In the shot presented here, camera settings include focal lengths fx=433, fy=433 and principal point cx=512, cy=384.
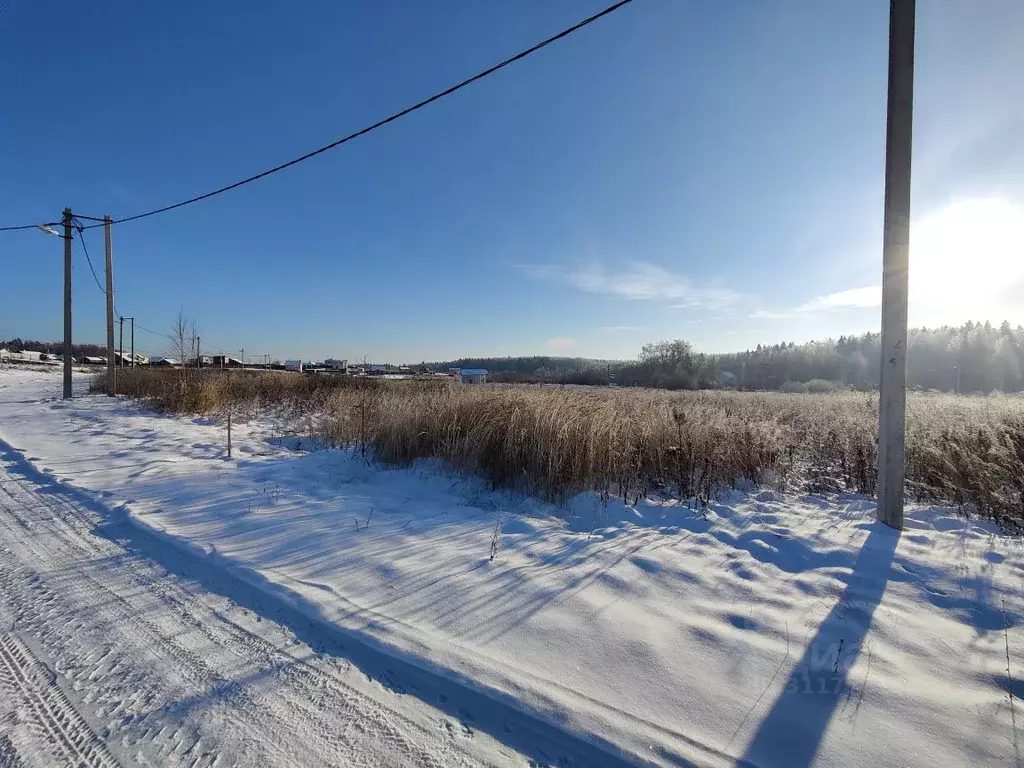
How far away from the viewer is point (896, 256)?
4043 millimetres

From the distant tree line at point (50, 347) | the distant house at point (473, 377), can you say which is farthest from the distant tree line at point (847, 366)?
the distant tree line at point (50, 347)

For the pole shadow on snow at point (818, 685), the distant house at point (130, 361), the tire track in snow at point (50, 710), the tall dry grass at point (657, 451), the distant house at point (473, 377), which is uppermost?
the distant house at point (130, 361)

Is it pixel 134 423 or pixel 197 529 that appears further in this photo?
pixel 134 423

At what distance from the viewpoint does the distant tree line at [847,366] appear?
58.7m

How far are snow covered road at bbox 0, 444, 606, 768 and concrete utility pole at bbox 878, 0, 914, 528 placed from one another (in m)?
4.12

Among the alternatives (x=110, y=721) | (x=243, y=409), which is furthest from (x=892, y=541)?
(x=243, y=409)

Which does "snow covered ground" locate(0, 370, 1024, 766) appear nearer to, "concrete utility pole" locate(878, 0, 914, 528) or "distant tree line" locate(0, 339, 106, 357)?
"concrete utility pole" locate(878, 0, 914, 528)

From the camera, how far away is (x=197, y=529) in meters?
3.74

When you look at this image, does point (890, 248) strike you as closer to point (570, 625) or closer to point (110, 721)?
point (570, 625)

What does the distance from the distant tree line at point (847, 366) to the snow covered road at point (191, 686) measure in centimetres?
4809

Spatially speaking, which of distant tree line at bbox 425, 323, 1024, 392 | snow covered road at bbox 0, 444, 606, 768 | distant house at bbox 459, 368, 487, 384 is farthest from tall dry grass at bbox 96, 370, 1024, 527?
distant tree line at bbox 425, 323, 1024, 392

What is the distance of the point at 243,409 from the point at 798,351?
100m

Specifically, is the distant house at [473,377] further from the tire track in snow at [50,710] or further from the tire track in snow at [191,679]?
the tire track in snow at [50,710]

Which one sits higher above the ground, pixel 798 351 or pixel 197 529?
pixel 798 351
